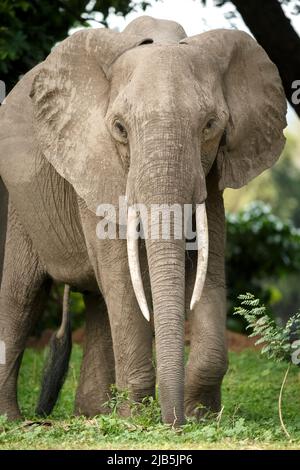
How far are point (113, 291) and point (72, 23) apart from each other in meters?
5.15

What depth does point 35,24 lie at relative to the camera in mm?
13523

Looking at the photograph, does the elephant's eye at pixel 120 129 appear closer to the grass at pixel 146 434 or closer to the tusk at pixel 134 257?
the tusk at pixel 134 257

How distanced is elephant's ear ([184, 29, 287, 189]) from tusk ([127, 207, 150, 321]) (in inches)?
33.0

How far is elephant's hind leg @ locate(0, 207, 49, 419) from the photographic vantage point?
10633 mm

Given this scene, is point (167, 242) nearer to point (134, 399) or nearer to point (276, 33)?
point (134, 399)

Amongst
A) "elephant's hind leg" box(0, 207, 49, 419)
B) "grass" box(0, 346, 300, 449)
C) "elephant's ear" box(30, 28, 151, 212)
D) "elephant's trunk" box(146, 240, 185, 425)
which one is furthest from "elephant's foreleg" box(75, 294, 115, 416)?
"elephant's trunk" box(146, 240, 185, 425)

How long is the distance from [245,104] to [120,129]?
0.95 meters

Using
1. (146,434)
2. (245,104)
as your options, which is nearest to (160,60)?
(245,104)

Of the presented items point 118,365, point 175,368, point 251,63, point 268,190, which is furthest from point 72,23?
point 268,190

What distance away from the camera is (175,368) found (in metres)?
8.02

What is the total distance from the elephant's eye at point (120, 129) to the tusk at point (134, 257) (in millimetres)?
490

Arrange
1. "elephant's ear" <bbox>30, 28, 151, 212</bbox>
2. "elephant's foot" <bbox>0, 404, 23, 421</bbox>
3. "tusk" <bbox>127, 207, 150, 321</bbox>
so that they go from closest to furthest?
1. "tusk" <bbox>127, 207, 150, 321</bbox>
2. "elephant's ear" <bbox>30, 28, 151, 212</bbox>
3. "elephant's foot" <bbox>0, 404, 23, 421</bbox>

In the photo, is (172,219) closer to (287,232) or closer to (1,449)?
(1,449)

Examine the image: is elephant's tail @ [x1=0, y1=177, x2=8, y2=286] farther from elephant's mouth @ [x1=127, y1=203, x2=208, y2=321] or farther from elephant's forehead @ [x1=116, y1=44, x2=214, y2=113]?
elephant's mouth @ [x1=127, y1=203, x2=208, y2=321]
